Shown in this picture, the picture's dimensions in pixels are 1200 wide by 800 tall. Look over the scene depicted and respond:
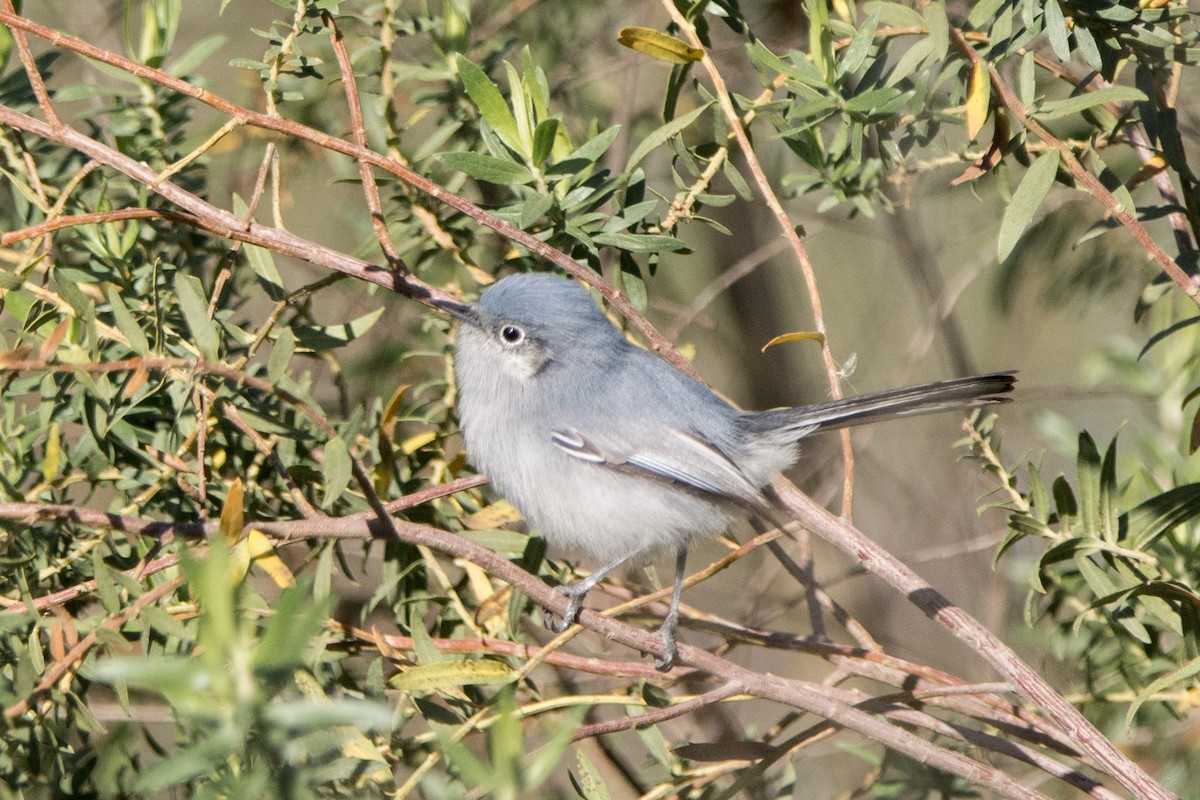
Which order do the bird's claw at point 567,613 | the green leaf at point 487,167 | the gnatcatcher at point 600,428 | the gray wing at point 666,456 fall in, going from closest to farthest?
1. the green leaf at point 487,167
2. the bird's claw at point 567,613
3. the gnatcatcher at point 600,428
4. the gray wing at point 666,456

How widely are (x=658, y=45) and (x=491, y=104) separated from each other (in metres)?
0.28

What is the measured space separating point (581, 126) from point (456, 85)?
0.90 meters

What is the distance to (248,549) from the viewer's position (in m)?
1.52

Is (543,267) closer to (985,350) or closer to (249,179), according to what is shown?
(249,179)

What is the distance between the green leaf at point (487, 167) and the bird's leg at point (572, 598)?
2.31 feet

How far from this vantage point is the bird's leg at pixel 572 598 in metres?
1.86

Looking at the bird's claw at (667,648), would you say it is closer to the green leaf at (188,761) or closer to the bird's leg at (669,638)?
the bird's leg at (669,638)

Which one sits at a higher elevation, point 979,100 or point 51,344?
point 979,100

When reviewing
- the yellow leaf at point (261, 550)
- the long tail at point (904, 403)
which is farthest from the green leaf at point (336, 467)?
the long tail at point (904, 403)

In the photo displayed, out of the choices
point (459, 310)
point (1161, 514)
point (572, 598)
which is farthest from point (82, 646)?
point (1161, 514)

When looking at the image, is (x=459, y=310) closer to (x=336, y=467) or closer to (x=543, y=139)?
(x=543, y=139)

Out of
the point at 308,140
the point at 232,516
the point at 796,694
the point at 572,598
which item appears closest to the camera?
the point at 232,516

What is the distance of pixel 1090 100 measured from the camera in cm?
155

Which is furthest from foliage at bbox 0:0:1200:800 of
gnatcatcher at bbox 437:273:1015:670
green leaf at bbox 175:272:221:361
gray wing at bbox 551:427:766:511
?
gray wing at bbox 551:427:766:511
